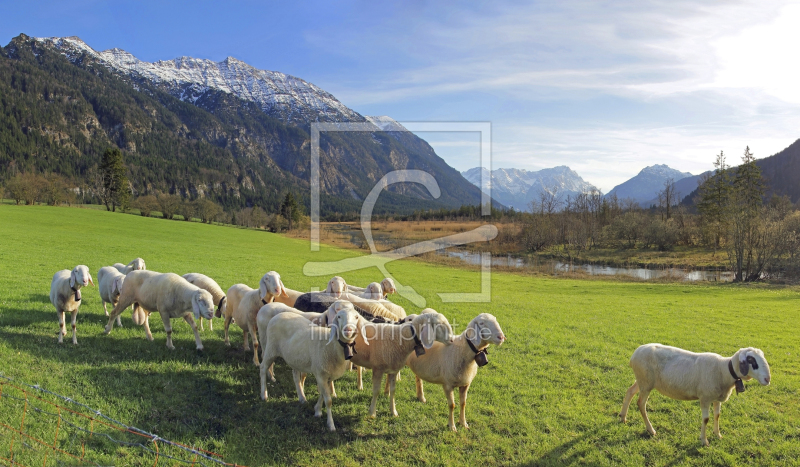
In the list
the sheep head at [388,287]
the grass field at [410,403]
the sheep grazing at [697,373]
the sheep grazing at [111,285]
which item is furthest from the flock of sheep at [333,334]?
the sheep grazing at [697,373]

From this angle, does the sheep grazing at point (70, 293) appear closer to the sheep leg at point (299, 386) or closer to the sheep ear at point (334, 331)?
the sheep leg at point (299, 386)

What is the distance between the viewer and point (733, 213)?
115ft

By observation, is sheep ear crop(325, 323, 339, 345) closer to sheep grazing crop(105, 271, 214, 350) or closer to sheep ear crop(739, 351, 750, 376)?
sheep grazing crop(105, 271, 214, 350)

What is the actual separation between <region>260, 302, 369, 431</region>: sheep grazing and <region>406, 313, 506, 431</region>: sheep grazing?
4.39 ft

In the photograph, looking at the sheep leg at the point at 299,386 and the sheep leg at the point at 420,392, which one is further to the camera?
the sheep leg at the point at 420,392

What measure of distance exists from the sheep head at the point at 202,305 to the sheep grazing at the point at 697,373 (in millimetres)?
9054

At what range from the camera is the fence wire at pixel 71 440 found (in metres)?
5.37

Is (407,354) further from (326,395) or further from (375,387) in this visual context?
(326,395)

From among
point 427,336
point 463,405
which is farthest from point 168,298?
point 463,405

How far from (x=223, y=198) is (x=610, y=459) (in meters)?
197

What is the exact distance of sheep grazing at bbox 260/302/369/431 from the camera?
22.7 ft

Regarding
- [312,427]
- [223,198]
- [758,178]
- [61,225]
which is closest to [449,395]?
[312,427]

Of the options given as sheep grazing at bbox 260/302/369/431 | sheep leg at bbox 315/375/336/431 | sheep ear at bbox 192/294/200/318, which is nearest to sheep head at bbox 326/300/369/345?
sheep grazing at bbox 260/302/369/431

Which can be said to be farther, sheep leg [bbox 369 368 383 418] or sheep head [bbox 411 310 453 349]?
sheep leg [bbox 369 368 383 418]
